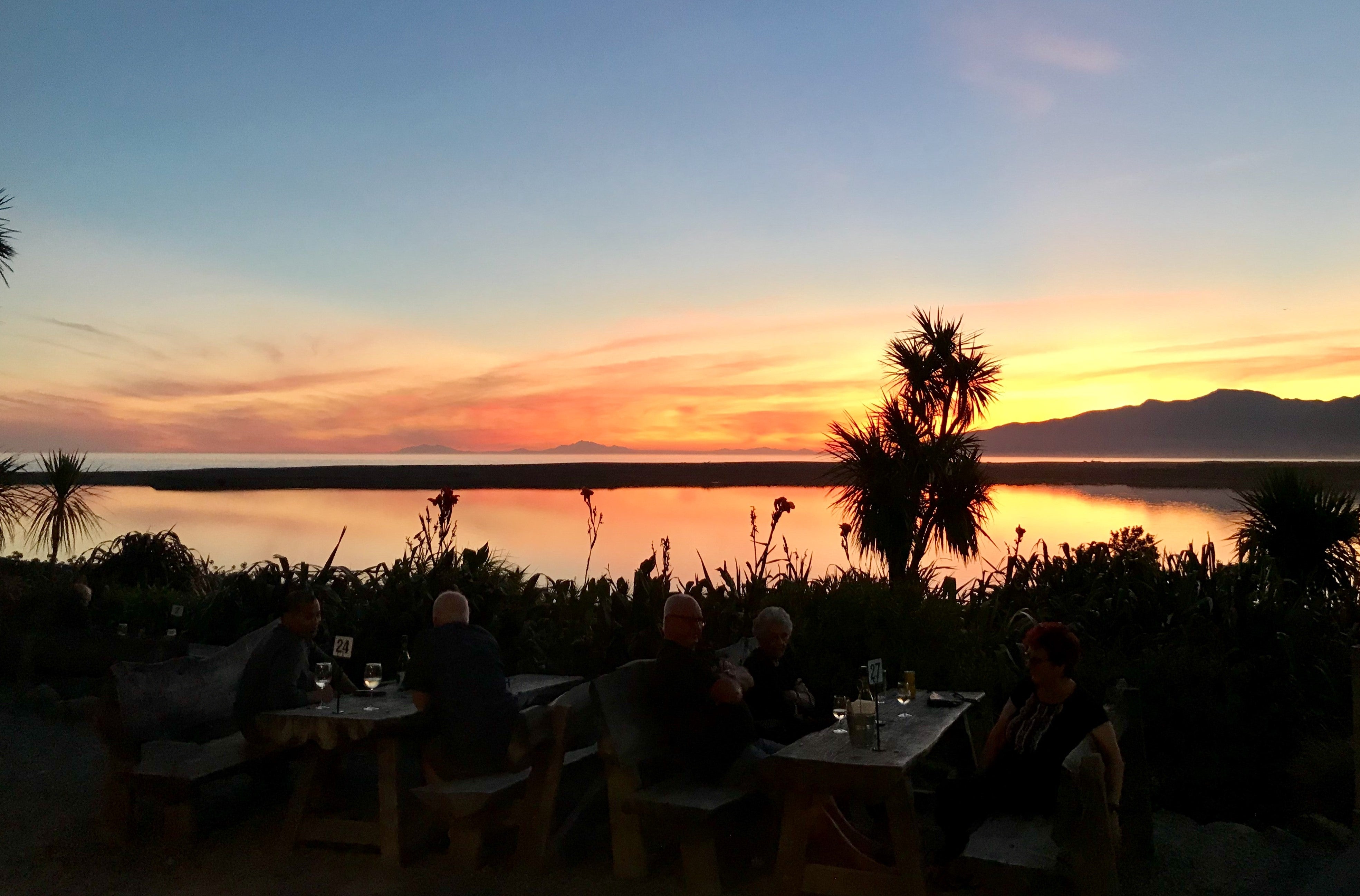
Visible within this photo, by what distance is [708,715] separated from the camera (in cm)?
419

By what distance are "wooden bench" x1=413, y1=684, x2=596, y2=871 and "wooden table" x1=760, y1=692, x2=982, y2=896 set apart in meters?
0.98

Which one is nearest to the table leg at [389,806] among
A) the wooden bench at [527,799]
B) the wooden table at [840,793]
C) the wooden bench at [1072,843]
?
the wooden bench at [527,799]

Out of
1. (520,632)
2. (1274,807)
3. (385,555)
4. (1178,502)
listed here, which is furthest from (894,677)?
(1178,502)

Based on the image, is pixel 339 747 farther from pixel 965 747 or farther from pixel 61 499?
pixel 61 499

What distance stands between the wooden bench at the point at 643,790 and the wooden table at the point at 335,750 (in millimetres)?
996

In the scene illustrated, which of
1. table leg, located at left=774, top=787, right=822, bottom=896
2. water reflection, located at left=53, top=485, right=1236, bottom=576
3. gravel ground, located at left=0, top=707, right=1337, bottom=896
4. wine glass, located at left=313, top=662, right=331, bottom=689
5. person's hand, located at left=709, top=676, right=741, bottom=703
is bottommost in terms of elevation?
gravel ground, located at left=0, top=707, right=1337, bottom=896

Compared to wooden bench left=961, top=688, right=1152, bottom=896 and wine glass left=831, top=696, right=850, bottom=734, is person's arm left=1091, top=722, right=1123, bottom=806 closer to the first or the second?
wooden bench left=961, top=688, right=1152, bottom=896

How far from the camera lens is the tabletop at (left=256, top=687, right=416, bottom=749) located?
4.39 metres

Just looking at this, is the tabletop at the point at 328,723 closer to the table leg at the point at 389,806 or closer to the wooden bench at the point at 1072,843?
the table leg at the point at 389,806

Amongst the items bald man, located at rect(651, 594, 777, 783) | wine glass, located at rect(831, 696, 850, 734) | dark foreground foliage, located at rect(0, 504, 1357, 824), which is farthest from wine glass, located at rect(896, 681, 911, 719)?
dark foreground foliage, located at rect(0, 504, 1357, 824)

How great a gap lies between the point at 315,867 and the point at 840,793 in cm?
239

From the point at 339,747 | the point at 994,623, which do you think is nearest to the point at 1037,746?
the point at 339,747

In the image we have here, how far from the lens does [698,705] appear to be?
165 inches

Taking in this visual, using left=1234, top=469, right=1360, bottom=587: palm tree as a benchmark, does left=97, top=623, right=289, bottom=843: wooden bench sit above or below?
below
